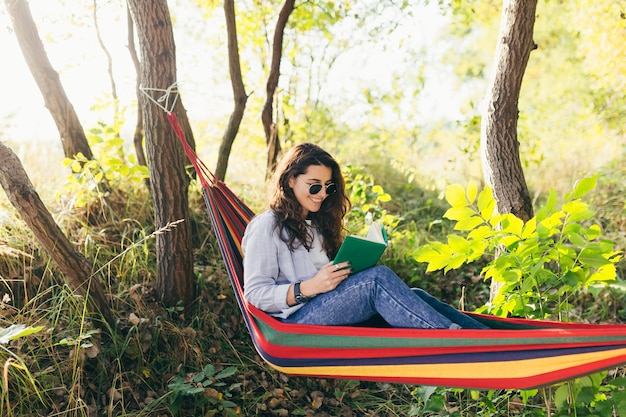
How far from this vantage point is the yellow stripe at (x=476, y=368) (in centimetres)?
135

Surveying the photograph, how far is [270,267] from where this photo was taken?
194cm

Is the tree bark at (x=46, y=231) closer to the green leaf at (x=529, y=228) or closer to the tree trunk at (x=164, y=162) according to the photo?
the tree trunk at (x=164, y=162)

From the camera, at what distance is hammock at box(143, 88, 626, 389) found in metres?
1.36

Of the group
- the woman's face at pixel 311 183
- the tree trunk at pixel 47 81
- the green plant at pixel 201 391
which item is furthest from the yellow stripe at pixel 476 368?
the tree trunk at pixel 47 81

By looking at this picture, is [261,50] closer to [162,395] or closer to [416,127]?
[416,127]

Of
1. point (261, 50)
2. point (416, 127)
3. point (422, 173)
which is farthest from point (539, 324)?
point (416, 127)

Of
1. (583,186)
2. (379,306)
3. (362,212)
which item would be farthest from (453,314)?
(362,212)

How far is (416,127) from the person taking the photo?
21.1 ft

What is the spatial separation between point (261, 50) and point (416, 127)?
253 centimetres

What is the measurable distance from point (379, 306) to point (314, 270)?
33 cm

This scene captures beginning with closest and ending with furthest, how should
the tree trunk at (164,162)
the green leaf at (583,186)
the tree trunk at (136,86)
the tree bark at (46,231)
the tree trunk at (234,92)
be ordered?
the green leaf at (583,186) → the tree bark at (46,231) → the tree trunk at (164,162) → the tree trunk at (234,92) → the tree trunk at (136,86)

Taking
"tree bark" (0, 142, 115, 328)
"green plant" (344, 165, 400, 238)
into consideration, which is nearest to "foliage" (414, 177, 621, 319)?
"tree bark" (0, 142, 115, 328)

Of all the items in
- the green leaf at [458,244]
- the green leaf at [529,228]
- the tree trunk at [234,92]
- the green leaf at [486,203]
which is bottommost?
the green leaf at [458,244]

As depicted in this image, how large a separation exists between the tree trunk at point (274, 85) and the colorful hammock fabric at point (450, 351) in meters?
2.05
